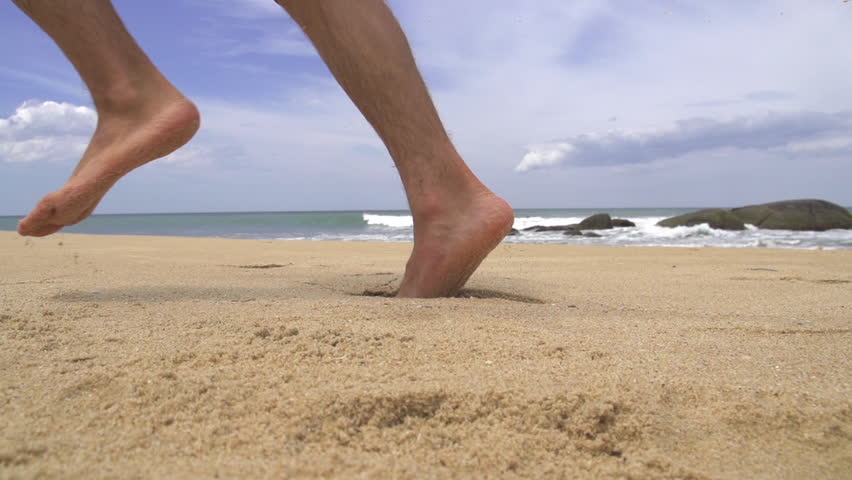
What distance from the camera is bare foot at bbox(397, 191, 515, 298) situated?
1.53m

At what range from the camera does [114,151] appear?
1434 millimetres

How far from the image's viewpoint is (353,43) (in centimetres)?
138

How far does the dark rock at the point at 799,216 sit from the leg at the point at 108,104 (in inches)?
415

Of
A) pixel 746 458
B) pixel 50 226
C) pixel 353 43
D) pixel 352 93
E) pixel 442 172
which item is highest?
pixel 353 43

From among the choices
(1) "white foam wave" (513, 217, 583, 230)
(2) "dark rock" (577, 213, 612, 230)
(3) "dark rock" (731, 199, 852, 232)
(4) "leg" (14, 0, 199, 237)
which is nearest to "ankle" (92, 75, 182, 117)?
(4) "leg" (14, 0, 199, 237)

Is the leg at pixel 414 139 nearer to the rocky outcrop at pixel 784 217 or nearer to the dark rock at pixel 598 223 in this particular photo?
the rocky outcrop at pixel 784 217

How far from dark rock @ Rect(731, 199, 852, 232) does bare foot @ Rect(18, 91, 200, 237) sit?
10514mm

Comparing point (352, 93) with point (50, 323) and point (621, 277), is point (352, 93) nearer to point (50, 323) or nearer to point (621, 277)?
point (50, 323)

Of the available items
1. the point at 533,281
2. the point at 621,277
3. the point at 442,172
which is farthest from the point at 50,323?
the point at 621,277

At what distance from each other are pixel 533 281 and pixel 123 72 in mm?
1559

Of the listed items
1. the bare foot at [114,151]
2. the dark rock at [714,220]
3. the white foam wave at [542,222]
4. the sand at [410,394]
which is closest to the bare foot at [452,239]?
the sand at [410,394]

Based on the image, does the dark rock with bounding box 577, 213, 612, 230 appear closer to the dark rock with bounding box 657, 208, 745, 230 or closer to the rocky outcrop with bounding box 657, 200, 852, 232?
the dark rock with bounding box 657, 208, 745, 230

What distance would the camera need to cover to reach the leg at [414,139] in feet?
4.55

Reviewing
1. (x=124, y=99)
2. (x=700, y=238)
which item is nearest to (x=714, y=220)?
(x=700, y=238)
